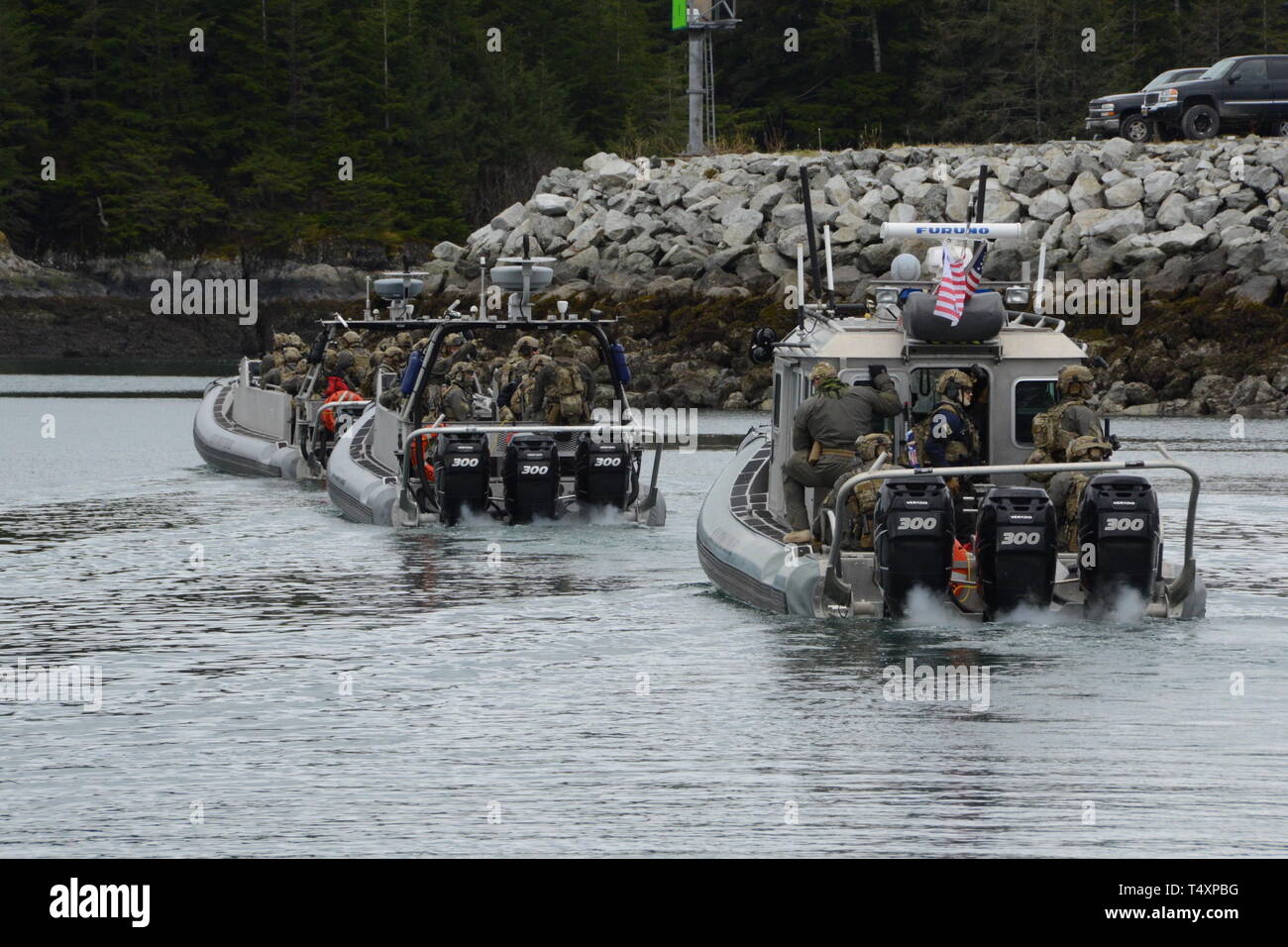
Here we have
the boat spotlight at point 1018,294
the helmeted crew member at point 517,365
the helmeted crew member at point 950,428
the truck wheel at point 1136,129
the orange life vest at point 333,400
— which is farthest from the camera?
the truck wheel at point 1136,129

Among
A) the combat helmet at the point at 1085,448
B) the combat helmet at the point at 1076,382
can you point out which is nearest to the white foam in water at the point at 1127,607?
the combat helmet at the point at 1085,448

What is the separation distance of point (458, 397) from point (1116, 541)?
924cm

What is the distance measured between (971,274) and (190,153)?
68339 mm

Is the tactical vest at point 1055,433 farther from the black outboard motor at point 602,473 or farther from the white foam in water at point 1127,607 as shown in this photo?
the black outboard motor at point 602,473

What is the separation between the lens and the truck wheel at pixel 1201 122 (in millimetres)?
43906

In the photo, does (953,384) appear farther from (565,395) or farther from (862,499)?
(565,395)

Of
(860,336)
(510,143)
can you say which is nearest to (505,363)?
(860,336)

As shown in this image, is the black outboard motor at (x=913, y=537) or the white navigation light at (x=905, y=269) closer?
the black outboard motor at (x=913, y=537)

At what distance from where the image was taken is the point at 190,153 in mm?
78812

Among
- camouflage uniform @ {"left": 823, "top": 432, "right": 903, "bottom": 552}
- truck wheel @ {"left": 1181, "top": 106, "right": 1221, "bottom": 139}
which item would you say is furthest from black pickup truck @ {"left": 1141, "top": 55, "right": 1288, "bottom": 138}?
camouflage uniform @ {"left": 823, "top": 432, "right": 903, "bottom": 552}

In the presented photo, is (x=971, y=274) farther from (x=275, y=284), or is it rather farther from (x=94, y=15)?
(x=94, y=15)

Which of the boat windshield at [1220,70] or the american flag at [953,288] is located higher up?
the boat windshield at [1220,70]

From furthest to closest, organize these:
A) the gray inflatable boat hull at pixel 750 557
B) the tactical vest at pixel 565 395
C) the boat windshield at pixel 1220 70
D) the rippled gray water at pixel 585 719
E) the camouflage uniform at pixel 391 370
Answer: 1. the boat windshield at pixel 1220 70
2. the camouflage uniform at pixel 391 370
3. the tactical vest at pixel 565 395
4. the gray inflatable boat hull at pixel 750 557
5. the rippled gray water at pixel 585 719

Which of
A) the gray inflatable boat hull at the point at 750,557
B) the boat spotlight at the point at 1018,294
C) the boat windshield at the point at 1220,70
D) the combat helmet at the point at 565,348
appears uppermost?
the boat windshield at the point at 1220,70
